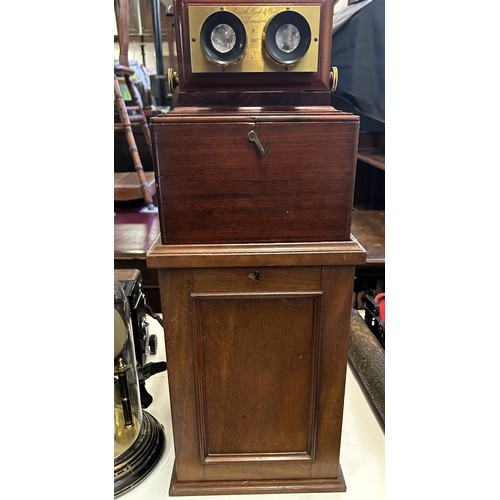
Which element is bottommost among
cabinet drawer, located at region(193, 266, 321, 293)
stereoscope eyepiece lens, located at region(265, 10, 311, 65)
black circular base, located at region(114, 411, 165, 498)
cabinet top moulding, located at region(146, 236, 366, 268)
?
black circular base, located at region(114, 411, 165, 498)

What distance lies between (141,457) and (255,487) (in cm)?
27

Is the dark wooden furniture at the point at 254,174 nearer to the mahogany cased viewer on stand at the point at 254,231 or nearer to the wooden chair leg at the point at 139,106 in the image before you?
the mahogany cased viewer on stand at the point at 254,231

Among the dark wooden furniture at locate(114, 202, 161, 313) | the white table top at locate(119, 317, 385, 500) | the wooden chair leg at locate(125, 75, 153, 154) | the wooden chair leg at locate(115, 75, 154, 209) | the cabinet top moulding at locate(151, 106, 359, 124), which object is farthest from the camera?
the wooden chair leg at locate(125, 75, 153, 154)

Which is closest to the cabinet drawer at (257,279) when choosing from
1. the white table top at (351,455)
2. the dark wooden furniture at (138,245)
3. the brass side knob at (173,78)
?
the brass side knob at (173,78)

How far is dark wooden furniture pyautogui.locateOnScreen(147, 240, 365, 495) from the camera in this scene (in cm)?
78

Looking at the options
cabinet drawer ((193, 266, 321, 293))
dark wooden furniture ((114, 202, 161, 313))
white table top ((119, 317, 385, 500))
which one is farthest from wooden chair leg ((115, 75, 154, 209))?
cabinet drawer ((193, 266, 321, 293))

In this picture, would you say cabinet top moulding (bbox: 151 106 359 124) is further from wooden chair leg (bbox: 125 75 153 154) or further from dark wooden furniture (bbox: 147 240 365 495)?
wooden chair leg (bbox: 125 75 153 154)

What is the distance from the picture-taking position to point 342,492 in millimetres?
924

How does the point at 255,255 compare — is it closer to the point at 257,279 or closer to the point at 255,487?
the point at 257,279

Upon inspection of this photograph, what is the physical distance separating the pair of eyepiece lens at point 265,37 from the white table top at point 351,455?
0.87 metres

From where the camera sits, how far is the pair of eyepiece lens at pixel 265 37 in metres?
0.73

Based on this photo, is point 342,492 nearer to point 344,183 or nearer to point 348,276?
point 348,276

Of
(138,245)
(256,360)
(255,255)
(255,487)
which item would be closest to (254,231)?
(255,255)

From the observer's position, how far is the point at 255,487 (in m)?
0.93
